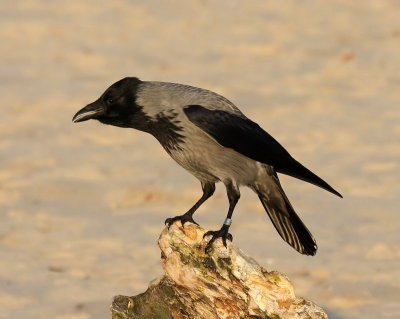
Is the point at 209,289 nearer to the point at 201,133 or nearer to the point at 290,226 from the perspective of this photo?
the point at 201,133

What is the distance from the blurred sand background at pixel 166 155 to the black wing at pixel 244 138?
182 centimetres

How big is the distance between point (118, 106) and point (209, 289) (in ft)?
4.09

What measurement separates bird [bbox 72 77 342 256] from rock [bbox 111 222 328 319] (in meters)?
0.29

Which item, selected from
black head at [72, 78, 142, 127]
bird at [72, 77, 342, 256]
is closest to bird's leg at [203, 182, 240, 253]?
bird at [72, 77, 342, 256]

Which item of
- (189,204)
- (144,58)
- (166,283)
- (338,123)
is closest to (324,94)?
(338,123)

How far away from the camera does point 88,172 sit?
1086 centimetres

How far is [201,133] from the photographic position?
6598mm

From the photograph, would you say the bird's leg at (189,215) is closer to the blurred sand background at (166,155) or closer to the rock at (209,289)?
the rock at (209,289)

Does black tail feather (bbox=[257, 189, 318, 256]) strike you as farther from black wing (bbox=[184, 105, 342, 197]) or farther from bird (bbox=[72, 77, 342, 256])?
black wing (bbox=[184, 105, 342, 197])

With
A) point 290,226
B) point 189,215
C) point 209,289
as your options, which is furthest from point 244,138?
point 209,289

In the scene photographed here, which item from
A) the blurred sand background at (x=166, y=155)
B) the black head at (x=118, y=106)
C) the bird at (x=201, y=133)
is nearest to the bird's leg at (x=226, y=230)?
the bird at (x=201, y=133)

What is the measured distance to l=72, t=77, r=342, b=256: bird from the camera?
6535 mm

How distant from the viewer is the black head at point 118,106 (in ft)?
21.7

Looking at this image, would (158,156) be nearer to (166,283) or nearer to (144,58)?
(144,58)
